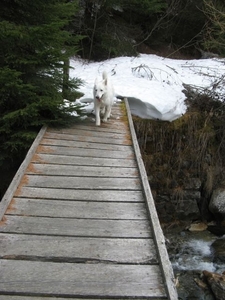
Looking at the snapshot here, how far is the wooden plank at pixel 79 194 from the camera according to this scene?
3.09 metres

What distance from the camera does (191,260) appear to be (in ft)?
18.7

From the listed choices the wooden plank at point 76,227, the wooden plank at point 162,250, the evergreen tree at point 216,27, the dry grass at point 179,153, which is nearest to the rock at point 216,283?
the dry grass at point 179,153

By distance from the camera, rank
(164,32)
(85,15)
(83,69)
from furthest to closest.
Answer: (164,32)
(85,15)
(83,69)

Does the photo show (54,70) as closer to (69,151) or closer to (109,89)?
(109,89)

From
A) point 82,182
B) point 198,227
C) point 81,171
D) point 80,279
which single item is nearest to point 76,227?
point 80,279

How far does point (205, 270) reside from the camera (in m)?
5.36

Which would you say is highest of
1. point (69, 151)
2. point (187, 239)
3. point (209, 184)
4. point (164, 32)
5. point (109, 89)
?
point (164, 32)

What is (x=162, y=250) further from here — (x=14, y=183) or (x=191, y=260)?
(x=191, y=260)

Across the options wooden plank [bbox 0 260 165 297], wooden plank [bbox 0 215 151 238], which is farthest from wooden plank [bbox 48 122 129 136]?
wooden plank [bbox 0 260 165 297]

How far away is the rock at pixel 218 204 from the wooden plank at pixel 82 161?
3.34 metres

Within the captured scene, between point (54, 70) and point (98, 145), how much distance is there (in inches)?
51.1

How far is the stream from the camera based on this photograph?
4957 millimetres

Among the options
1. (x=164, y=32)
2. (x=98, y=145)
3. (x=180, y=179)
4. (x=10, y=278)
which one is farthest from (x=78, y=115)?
(x=164, y=32)

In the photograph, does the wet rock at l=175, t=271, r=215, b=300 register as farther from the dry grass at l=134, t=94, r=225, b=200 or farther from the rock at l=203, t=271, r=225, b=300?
the dry grass at l=134, t=94, r=225, b=200
